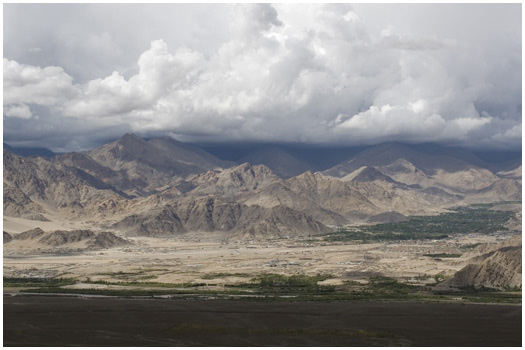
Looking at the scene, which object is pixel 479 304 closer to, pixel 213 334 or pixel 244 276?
pixel 213 334

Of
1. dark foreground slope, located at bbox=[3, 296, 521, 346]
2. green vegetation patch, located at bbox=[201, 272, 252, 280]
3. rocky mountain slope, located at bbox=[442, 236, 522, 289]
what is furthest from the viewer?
green vegetation patch, located at bbox=[201, 272, 252, 280]

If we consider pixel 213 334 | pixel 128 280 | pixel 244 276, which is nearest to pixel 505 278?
pixel 244 276

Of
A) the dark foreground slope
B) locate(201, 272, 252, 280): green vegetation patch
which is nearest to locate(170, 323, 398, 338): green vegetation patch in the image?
the dark foreground slope

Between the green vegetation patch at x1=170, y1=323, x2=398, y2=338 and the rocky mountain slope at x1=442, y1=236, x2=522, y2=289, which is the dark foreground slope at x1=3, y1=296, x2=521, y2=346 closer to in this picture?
the green vegetation patch at x1=170, y1=323, x2=398, y2=338

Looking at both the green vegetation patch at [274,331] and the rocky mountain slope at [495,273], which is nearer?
the green vegetation patch at [274,331]

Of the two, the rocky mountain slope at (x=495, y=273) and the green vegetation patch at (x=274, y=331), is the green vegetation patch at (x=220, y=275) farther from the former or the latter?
the green vegetation patch at (x=274, y=331)

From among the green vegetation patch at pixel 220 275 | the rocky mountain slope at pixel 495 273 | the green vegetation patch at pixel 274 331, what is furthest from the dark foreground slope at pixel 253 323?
the green vegetation patch at pixel 220 275

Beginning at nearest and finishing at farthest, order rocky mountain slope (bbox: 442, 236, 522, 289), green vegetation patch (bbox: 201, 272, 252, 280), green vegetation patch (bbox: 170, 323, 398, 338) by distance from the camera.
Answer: green vegetation patch (bbox: 170, 323, 398, 338) → rocky mountain slope (bbox: 442, 236, 522, 289) → green vegetation patch (bbox: 201, 272, 252, 280)

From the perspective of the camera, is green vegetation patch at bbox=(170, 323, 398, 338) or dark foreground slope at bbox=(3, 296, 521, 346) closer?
dark foreground slope at bbox=(3, 296, 521, 346)

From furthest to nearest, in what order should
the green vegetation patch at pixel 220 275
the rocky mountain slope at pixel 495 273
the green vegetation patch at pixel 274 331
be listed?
the green vegetation patch at pixel 220 275 → the rocky mountain slope at pixel 495 273 → the green vegetation patch at pixel 274 331
